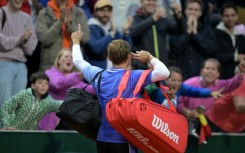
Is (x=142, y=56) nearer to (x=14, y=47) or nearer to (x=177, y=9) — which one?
(x=14, y=47)

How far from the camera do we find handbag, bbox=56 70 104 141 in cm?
779

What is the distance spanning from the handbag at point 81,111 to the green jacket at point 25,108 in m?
2.09

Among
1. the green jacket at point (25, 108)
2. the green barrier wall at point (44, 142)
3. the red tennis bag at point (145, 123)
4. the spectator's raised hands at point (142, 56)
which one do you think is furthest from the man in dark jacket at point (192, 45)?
the red tennis bag at point (145, 123)

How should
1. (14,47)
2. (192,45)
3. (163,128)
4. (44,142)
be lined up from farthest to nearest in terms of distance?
(192,45), (14,47), (44,142), (163,128)

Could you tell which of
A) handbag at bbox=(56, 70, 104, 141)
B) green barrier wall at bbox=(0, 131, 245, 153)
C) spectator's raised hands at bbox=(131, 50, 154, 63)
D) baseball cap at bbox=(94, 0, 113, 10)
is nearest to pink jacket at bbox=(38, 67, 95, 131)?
green barrier wall at bbox=(0, 131, 245, 153)

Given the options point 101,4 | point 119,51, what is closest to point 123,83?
point 119,51

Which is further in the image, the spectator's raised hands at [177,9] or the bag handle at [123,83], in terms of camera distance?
the spectator's raised hands at [177,9]

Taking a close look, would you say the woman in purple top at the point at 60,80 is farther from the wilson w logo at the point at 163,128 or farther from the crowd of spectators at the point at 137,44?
the wilson w logo at the point at 163,128

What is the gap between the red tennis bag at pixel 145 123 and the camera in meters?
7.40

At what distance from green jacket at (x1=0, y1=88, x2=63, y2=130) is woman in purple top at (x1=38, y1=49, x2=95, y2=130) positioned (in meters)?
0.35

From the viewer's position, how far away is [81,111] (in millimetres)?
7812

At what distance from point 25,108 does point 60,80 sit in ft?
2.24

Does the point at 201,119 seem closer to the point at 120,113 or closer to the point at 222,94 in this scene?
the point at 222,94

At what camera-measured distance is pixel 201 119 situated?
→ 10.9 metres
